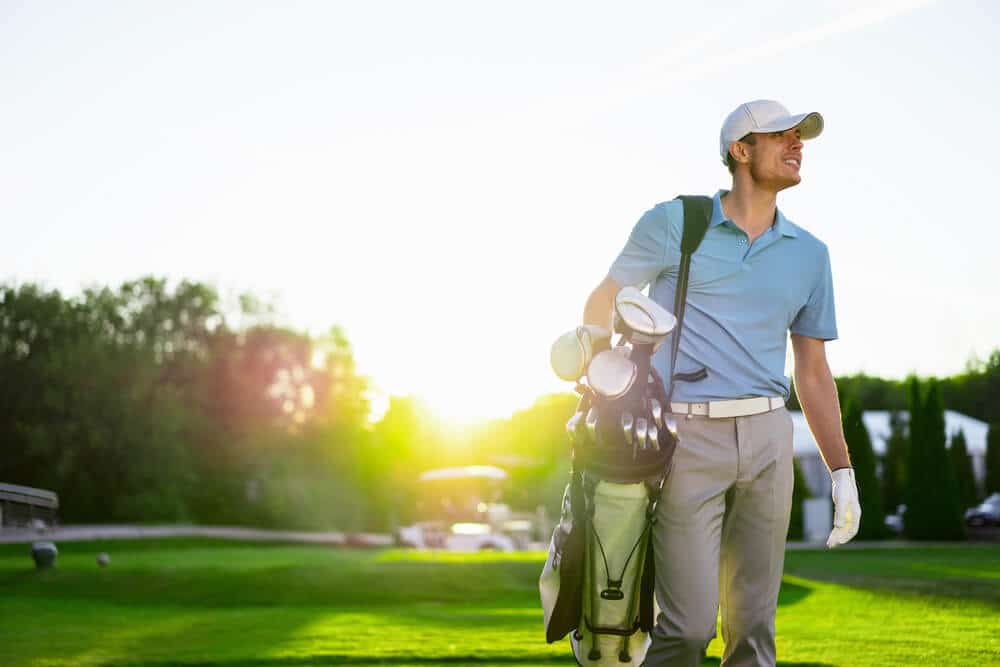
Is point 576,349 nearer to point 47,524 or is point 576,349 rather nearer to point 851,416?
point 851,416

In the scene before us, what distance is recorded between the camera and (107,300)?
1924 inches

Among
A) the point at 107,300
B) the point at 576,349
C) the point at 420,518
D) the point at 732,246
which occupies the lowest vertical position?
the point at 420,518

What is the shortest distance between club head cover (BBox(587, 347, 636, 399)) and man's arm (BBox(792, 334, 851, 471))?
3.13 feet

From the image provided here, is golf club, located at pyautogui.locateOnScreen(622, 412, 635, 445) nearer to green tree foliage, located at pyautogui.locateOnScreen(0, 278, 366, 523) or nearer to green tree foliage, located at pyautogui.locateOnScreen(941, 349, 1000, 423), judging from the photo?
green tree foliage, located at pyautogui.locateOnScreen(0, 278, 366, 523)

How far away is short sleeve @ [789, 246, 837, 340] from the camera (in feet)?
14.4

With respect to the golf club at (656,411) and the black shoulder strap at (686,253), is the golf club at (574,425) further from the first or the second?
the black shoulder strap at (686,253)

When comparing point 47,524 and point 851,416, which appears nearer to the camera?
point 851,416

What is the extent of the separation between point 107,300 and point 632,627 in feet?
156

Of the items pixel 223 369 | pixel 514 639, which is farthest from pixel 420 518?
pixel 514 639

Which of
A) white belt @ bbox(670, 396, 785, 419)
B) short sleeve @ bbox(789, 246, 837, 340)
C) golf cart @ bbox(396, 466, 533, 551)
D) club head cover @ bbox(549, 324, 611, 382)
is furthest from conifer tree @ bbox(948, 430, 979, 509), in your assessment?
club head cover @ bbox(549, 324, 611, 382)

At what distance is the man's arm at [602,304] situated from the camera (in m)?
4.20

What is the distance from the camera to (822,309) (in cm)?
439

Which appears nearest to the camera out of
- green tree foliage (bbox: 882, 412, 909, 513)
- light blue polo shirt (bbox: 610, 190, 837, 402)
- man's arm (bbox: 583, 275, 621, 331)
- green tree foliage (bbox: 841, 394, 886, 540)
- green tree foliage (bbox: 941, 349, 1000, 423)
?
light blue polo shirt (bbox: 610, 190, 837, 402)

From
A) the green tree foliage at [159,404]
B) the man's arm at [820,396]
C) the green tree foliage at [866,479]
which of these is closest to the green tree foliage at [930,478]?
the green tree foliage at [866,479]
